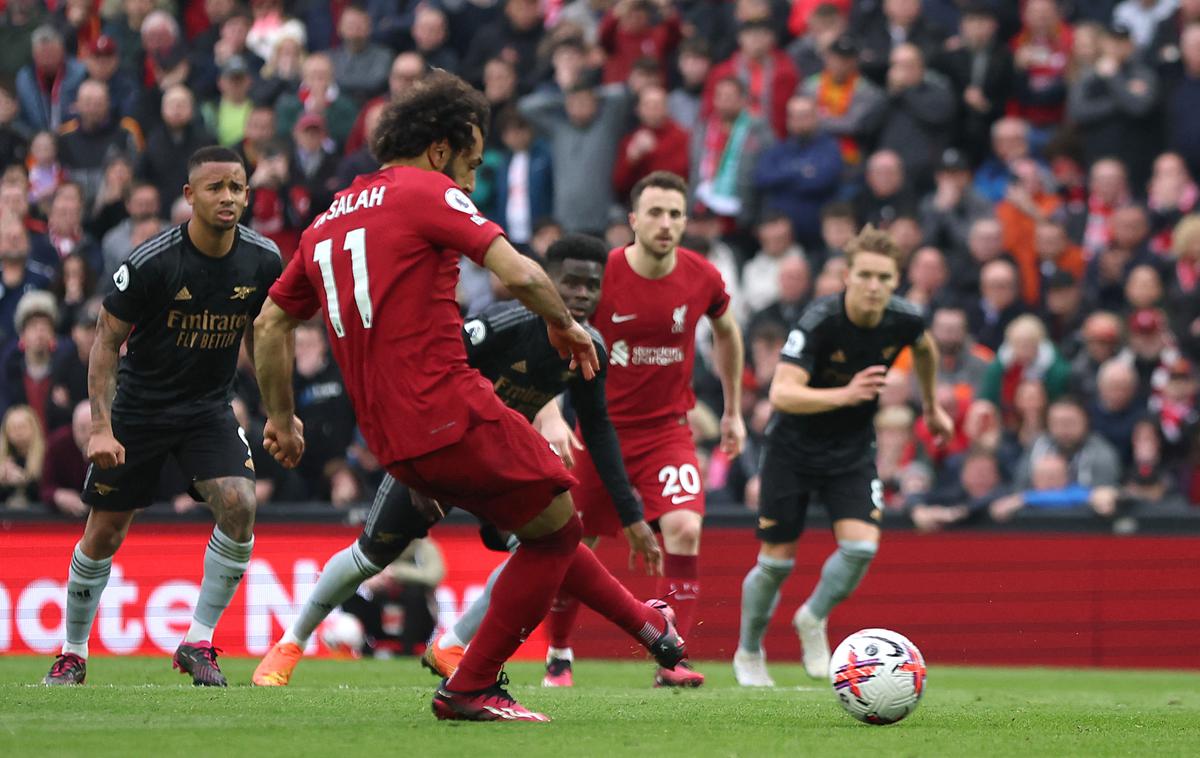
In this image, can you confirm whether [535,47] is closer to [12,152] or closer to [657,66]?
[657,66]

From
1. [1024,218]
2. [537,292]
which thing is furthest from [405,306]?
[1024,218]

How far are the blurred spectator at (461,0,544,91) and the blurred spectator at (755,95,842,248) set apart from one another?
11.3 ft

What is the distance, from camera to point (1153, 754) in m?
7.33

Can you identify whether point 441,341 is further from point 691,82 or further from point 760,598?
point 691,82

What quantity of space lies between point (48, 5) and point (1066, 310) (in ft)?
46.3

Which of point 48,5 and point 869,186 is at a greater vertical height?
point 48,5

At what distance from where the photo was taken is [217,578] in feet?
34.1

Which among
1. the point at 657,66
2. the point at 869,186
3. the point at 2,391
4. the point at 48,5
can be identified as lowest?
the point at 2,391

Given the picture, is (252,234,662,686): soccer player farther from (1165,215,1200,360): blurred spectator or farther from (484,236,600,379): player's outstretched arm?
(1165,215,1200,360): blurred spectator

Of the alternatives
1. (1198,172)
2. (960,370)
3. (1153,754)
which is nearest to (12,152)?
(960,370)

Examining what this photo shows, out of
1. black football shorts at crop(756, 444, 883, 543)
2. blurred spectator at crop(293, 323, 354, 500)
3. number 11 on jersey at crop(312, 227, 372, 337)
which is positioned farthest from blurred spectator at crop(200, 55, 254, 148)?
number 11 on jersey at crop(312, 227, 372, 337)

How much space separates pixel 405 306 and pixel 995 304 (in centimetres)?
1028

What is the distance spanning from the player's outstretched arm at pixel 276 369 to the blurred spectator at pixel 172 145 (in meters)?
12.4

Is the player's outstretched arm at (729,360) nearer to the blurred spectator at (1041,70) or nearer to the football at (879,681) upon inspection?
the football at (879,681)
